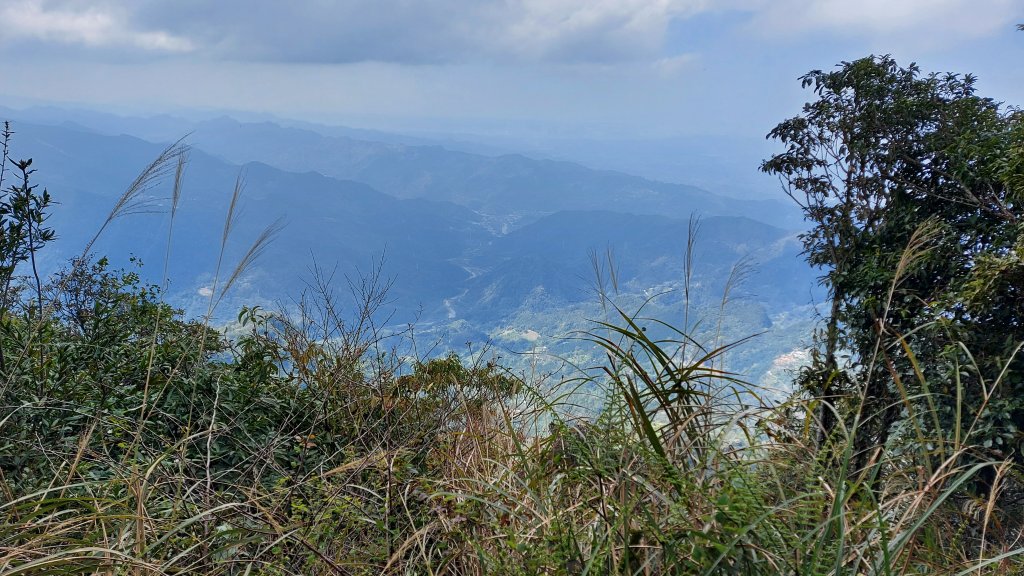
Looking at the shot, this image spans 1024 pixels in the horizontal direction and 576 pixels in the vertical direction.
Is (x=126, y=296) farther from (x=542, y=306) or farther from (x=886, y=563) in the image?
(x=542, y=306)

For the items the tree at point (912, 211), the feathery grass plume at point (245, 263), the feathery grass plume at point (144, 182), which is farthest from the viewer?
the tree at point (912, 211)

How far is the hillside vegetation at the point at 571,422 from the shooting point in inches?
34.7

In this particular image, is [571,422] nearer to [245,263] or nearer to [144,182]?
[245,263]

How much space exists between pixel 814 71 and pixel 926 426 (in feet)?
10.9

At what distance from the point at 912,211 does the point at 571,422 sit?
436cm

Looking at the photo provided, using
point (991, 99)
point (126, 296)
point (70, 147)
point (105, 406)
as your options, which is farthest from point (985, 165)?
point (70, 147)

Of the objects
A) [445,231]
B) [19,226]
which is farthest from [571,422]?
[445,231]

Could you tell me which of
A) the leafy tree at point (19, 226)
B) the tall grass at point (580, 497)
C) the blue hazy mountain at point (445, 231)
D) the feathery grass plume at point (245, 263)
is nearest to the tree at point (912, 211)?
the tall grass at point (580, 497)

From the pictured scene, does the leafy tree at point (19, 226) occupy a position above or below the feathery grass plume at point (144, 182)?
above

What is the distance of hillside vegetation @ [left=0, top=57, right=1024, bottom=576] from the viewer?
2.89ft

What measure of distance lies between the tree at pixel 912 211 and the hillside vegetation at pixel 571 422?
23mm

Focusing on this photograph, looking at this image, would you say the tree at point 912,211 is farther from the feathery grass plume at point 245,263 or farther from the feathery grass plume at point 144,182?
the feathery grass plume at point 144,182

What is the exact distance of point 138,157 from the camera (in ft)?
447

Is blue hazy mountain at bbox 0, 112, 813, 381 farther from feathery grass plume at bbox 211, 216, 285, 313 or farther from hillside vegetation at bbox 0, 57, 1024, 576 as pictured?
feathery grass plume at bbox 211, 216, 285, 313
